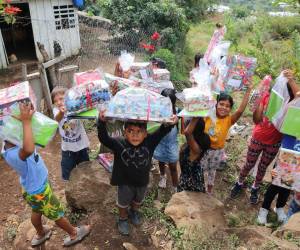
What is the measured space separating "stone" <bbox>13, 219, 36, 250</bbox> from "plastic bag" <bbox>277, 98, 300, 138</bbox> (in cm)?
271

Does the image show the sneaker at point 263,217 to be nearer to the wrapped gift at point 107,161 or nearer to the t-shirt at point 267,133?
the t-shirt at point 267,133

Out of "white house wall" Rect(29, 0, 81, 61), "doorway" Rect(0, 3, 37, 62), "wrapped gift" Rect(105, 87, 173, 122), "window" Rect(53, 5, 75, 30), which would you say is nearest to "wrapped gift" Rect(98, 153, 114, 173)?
"wrapped gift" Rect(105, 87, 173, 122)

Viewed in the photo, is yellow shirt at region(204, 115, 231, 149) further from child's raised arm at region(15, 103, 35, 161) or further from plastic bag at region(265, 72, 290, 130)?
child's raised arm at region(15, 103, 35, 161)

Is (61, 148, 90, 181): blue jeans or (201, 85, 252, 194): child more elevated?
(201, 85, 252, 194): child

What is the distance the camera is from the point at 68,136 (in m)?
3.48

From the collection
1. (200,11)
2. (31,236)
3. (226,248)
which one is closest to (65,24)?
(200,11)

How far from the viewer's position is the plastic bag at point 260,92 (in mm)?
3190

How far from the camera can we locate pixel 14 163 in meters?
2.50

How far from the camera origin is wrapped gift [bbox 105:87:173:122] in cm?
248

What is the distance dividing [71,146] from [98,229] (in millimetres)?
964

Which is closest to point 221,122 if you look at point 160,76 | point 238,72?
point 238,72

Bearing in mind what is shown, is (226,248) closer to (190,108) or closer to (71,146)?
(190,108)

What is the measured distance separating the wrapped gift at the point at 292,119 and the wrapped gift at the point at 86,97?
1660 mm

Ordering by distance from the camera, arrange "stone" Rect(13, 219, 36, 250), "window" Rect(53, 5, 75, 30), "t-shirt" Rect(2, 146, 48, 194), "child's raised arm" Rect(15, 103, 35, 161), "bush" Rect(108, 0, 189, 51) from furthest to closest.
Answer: "window" Rect(53, 5, 75, 30), "bush" Rect(108, 0, 189, 51), "stone" Rect(13, 219, 36, 250), "t-shirt" Rect(2, 146, 48, 194), "child's raised arm" Rect(15, 103, 35, 161)
